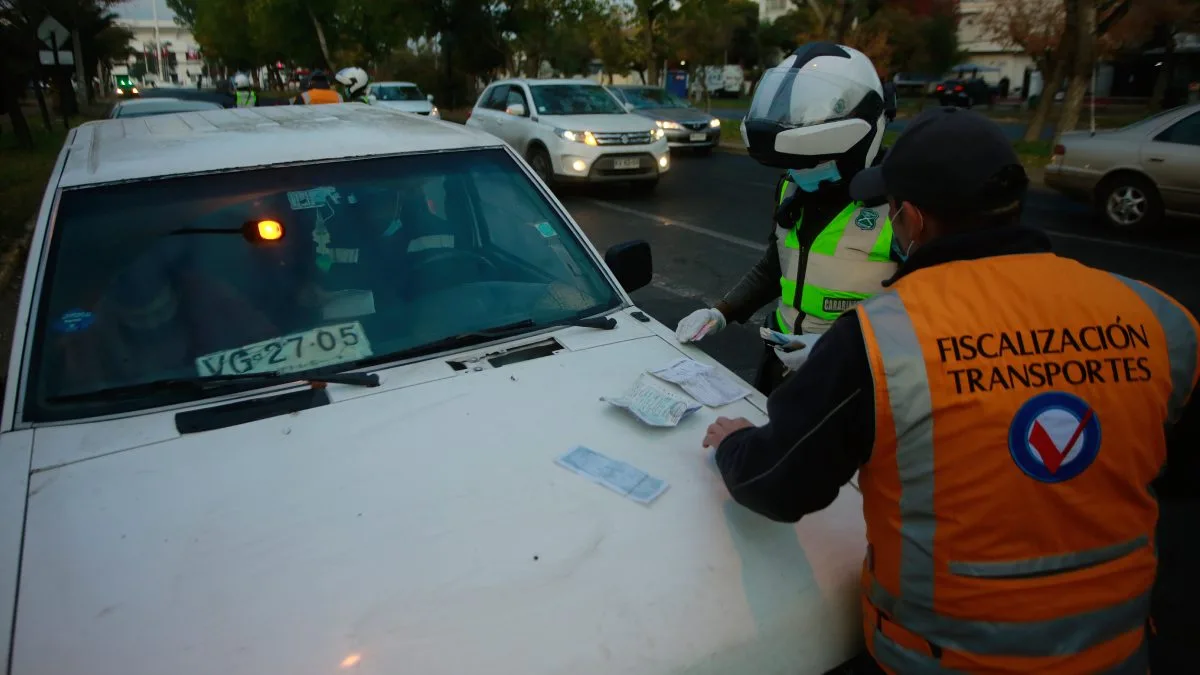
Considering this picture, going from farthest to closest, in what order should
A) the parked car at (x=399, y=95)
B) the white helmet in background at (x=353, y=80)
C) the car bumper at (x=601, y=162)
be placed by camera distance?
the parked car at (x=399, y=95) < the car bumper at (x=601, y=162) < the white helmet in background at (x=353, y=80)

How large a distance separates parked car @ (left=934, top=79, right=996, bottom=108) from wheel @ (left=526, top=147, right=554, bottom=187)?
87.5 ft

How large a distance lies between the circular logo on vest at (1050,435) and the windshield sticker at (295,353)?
1.75 metres

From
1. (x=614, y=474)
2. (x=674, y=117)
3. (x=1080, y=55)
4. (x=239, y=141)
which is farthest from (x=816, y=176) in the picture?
(x=674, y=117)

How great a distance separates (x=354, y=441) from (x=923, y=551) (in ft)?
4.24

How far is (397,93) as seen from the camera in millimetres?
25734

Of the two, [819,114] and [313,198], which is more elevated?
[819,114]

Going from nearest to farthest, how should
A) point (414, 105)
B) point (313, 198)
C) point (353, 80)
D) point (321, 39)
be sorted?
point (313, 198)
point (353, 80)
point (414, 105)
point (321, 39)

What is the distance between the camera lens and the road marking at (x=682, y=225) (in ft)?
30.9

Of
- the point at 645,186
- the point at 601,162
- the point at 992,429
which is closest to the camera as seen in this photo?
the point at 992,429

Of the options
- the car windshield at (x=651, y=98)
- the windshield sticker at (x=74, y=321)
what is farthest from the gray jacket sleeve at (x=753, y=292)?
the car windshield at (x=651, y=98)

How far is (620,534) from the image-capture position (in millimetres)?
1730

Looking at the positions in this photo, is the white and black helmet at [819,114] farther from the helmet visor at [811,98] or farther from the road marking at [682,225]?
the road marking at [682,225]

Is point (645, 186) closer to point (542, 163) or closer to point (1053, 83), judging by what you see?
point (542, 163)

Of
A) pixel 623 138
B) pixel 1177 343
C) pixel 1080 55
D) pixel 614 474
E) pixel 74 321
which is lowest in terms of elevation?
pixel 614 474
